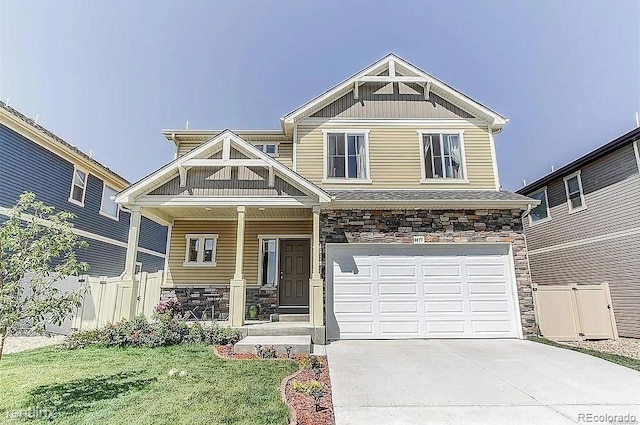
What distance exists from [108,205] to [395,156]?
39.3 feet

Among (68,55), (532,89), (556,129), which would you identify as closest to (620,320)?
(68,55)

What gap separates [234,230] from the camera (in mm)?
11578

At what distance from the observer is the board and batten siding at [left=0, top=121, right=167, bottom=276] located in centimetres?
1028

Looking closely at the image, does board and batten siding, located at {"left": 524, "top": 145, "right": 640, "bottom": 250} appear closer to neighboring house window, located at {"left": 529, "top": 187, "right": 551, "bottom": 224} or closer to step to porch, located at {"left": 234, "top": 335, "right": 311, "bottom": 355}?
neighboring house window, located at {"left": 529, "top": 187, "right": 551, "bottom": 224}

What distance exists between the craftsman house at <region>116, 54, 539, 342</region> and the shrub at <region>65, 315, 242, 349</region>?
23.7 inches

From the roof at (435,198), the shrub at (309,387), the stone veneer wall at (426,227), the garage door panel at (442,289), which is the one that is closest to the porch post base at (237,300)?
the stone veneer wall at (426,227)

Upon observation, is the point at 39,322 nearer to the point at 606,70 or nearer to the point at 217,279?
the point at 217,279

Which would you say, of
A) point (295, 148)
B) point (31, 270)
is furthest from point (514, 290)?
point (31, 270)

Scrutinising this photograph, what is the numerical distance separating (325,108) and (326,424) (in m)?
9.78

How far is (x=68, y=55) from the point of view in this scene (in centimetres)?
1216

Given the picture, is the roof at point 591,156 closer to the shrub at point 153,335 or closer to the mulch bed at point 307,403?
the mulch bed at point 307,403

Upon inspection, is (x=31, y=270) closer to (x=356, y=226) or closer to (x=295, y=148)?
(x=356, y=226)

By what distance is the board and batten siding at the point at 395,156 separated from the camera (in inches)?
434

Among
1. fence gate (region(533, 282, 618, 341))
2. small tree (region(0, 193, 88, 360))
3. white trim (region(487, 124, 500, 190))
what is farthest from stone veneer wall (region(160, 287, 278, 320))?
white trim (region(487, 124, 500, 190))
